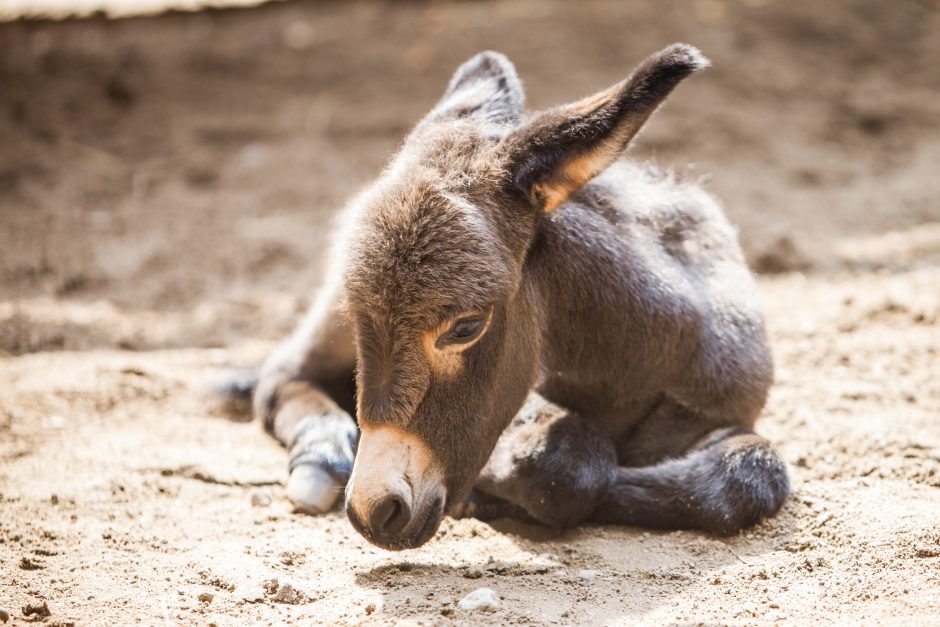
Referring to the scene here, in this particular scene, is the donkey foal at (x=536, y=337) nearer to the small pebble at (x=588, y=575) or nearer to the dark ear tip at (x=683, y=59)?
the dark ear tip at (x=683, y=59)

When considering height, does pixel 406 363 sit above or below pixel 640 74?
below

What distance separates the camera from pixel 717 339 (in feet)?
15.2

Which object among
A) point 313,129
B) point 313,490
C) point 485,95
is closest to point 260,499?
point 313,490

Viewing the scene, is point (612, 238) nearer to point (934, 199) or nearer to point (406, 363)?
point (406, 363)

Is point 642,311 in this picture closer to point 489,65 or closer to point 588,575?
Answer: point 588,575

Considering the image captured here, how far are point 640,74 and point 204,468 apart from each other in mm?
2968

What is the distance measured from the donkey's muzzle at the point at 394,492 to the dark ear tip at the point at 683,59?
170cm

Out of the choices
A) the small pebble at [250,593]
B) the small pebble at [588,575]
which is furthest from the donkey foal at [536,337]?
the small pebble at [250,593]

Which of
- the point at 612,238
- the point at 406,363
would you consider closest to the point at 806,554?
the point at 612,238

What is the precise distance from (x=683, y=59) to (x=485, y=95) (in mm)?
1290

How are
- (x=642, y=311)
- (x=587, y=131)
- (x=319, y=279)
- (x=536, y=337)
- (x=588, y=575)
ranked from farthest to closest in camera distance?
(x=319, y=279), (x=642, y=311), (x=536, y=337), (x=588, y=575), (x=587, y=131)

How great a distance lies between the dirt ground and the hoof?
96 millimetres

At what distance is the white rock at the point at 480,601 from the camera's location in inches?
140

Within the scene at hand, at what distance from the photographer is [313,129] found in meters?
10.5
